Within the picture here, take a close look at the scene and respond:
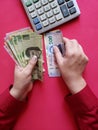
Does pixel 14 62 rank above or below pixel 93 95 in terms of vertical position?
above

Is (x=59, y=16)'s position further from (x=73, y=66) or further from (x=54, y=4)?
(x=73, y=66)

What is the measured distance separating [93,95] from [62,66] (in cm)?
14

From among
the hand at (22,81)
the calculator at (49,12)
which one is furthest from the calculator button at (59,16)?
the hand at (22,81)

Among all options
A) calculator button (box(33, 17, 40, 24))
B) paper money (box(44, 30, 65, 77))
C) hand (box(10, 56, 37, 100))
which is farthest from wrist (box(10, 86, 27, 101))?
calculator button (box(33, 17, 40, 24))

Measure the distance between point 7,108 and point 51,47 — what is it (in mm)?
258

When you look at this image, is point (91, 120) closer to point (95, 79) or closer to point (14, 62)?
point (95, 79)

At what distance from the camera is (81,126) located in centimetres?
104

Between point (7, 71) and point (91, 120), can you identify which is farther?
point (7, 71)

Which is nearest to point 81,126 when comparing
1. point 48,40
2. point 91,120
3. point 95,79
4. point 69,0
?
point 91,120

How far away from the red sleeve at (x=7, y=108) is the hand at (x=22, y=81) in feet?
0.06

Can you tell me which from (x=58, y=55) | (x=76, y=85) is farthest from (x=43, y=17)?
(x=76, y=85)

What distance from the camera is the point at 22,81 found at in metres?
1.07

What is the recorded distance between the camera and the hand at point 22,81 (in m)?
1.07

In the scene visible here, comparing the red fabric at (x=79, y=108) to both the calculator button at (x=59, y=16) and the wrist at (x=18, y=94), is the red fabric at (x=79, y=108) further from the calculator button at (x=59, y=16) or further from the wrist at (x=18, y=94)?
the calculator button at (x=59, y=16)
